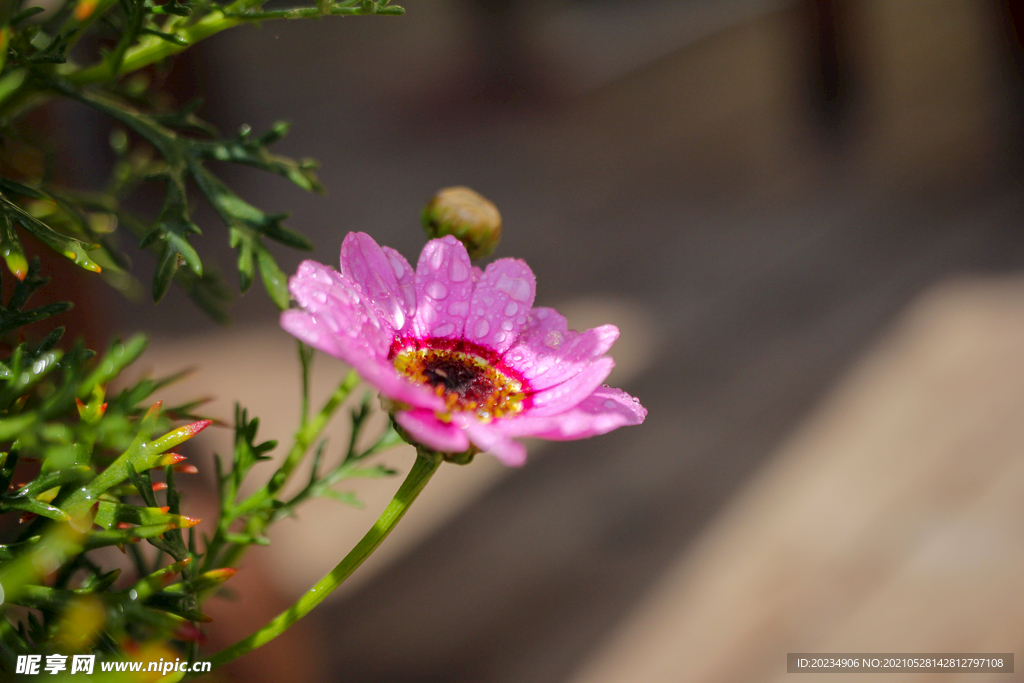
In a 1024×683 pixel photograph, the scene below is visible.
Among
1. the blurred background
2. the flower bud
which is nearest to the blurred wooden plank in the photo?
the blurred background

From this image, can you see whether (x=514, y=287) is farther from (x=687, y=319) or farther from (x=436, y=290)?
(x=687, y=319)

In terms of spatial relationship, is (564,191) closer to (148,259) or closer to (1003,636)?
(148,259)

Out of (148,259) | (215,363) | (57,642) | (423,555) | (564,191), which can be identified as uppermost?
(564,191)

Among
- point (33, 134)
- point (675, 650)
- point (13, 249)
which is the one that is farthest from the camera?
point (675, 650)

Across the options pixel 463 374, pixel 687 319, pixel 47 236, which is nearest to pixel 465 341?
pixel 463 374

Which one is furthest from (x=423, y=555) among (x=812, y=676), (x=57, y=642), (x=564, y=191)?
(x=564, y=191)

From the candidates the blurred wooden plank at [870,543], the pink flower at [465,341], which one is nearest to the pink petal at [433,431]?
the pink flower at [465,341]

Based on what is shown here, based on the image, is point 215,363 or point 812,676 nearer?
point 812,676

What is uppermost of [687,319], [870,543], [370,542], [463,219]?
[687,319]
